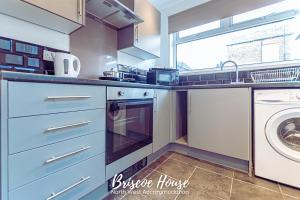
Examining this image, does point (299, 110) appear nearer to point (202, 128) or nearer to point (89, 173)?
point (202, 128)

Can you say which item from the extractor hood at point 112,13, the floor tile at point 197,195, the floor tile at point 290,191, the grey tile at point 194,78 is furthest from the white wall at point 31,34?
the floor tile at point 290,191

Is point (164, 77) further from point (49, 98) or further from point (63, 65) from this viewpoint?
point (49, 98)

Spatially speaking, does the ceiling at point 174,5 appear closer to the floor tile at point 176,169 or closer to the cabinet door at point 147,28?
the cabinet door at point 147,28

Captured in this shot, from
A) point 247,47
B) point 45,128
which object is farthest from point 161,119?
point 247,47

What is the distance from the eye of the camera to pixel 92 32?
1631 millimetres

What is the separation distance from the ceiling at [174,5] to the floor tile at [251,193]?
2.37 meters

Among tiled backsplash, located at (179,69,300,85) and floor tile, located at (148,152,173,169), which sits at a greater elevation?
tiled backsplash, located at (179,69,300,85)

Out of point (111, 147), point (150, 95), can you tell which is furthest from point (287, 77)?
point (111, 147)

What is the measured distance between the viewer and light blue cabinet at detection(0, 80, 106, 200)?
2.08 ft

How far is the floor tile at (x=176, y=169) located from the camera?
1447mm

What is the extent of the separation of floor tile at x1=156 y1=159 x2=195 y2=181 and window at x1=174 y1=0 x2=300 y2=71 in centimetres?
157

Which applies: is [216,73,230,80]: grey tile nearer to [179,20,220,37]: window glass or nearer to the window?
the window

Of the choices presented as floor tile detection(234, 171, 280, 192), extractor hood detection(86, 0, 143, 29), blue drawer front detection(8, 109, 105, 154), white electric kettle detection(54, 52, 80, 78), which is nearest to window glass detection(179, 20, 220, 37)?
extractor hood detection(86, 0, 143, 29)

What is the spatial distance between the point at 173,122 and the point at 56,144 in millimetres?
1434
